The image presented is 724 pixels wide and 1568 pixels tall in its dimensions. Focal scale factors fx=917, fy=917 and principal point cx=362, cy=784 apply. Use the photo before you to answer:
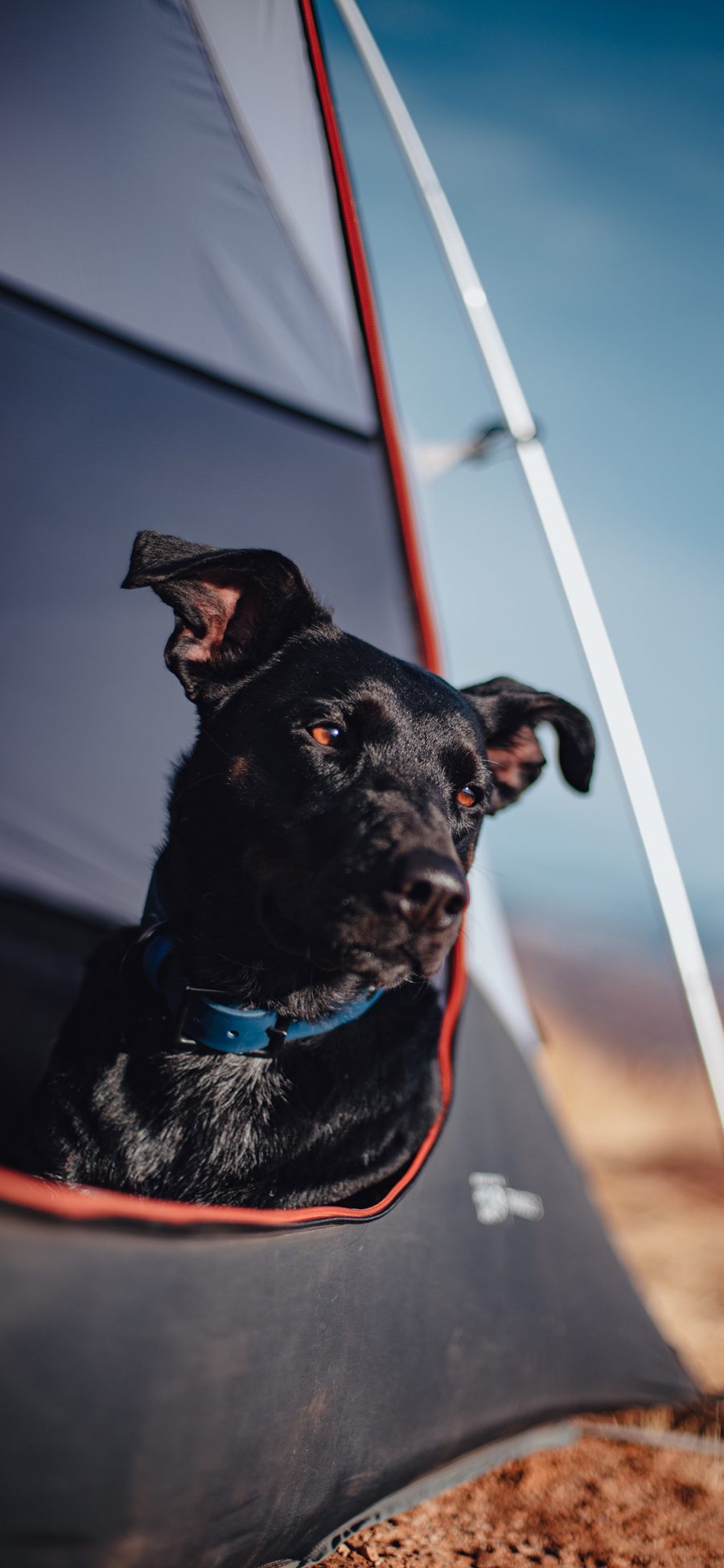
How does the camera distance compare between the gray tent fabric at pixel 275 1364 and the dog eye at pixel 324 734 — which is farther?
the dog eye at pixel 324 734

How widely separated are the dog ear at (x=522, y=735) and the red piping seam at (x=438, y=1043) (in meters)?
0.46

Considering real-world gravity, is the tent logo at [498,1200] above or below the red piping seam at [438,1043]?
below

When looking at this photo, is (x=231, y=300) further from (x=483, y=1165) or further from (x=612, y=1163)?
(x=612, y=1163)

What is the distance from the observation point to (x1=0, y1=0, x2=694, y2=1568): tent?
3.08 ft

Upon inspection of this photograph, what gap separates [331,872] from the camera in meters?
1.50

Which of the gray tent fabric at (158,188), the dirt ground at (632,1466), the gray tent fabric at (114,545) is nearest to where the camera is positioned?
the dirt ground at (632,1466)

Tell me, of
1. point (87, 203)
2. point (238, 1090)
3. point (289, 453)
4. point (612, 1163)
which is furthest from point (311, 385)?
point (612, 1163)

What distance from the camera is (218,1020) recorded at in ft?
5.27

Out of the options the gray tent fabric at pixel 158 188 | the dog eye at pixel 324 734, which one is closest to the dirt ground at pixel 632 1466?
the dog eye at pixel 324 734

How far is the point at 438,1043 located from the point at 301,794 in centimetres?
69

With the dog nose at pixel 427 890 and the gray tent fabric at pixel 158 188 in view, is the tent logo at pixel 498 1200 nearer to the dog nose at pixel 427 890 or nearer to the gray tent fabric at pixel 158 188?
the dog nose at pixel 427 890

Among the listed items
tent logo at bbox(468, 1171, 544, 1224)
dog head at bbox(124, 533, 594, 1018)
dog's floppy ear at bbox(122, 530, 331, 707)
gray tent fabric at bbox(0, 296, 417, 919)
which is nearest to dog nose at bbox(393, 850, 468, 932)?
dog head at bbox(124, 533, 594, 1018)

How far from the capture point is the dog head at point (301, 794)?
147cm

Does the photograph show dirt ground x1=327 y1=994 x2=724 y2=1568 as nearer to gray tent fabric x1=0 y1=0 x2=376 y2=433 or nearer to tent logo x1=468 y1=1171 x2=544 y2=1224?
tent logo x1=468 y1=1171 x2=544 y2=1224
